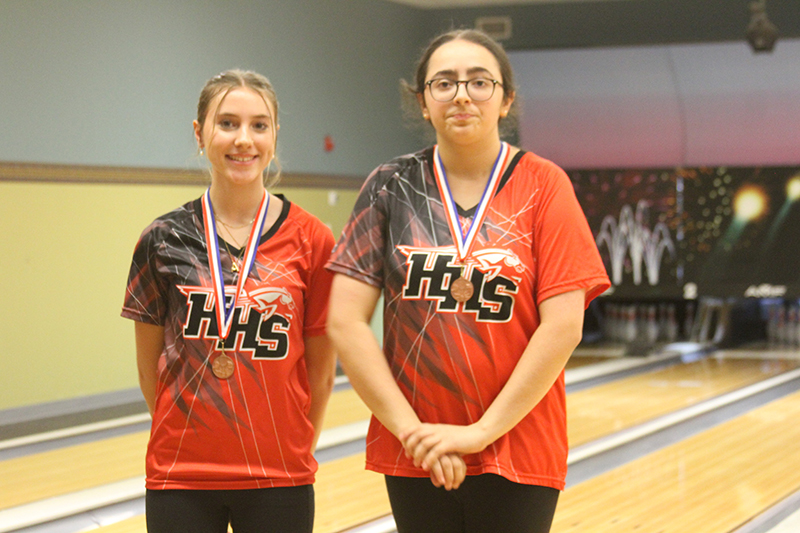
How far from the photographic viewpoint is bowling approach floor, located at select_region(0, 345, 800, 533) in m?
2.79

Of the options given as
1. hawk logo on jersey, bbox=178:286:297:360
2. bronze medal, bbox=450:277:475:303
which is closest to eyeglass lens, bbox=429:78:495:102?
bronze medal, bbox=450:277:475:303

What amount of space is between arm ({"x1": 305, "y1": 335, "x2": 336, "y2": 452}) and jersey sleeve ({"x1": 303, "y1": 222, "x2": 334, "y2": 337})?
0.02 metres

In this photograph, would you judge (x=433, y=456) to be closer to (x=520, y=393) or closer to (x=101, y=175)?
(x=520, y=393)

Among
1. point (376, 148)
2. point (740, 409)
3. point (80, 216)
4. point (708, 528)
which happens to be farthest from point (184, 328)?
point (376, 148)

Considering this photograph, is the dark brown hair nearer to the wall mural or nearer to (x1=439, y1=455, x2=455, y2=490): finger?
(x1=439, y1=455, x2=455, y2=490): finger

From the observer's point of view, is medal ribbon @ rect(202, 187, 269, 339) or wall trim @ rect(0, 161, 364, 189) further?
wall trim @ rect(0, 161, 364, 189)

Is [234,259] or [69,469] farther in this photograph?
[69,469]

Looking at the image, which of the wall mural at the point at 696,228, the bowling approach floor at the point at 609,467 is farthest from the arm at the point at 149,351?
the wall mural at the point at 696,228

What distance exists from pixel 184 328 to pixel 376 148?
5335mm

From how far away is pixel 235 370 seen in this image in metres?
1.37

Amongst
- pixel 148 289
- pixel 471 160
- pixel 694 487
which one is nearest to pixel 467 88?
pixel 471 160

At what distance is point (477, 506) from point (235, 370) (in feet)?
1.39

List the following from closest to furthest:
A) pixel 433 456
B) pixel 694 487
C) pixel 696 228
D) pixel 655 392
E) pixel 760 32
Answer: pixel 433 456, pixel 694 487, pixel 655 392, pixel 760 32, pixel 696 228

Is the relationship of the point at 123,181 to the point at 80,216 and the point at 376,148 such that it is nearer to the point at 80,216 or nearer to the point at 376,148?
the point at 80,216
